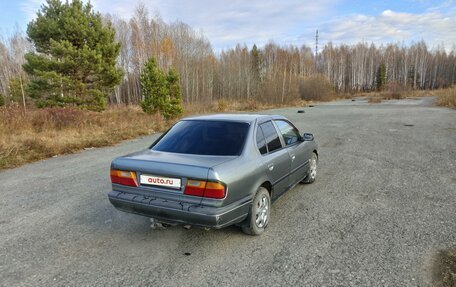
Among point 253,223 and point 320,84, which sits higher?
point 320,84

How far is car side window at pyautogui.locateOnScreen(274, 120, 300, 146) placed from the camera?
458 cm

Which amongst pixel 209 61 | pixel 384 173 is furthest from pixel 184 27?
pixel 384 173

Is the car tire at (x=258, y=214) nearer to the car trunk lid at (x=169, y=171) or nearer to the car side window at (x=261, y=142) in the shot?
the car side window at (x=261, y=142)

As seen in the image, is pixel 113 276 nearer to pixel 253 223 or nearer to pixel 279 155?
pixel 253 223

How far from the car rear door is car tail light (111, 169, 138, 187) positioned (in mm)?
1558

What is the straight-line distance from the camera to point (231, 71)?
1901 inches

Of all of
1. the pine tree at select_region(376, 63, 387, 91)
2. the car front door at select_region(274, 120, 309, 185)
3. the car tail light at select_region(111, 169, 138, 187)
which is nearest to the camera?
the car tail light at select_region(111, 169, 138, 187)

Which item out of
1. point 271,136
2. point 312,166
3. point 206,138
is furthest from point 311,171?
point 206,138

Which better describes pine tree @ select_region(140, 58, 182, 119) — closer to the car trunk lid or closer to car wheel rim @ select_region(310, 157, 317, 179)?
car wheel rim @ select_region(310, 157, 317, 179)

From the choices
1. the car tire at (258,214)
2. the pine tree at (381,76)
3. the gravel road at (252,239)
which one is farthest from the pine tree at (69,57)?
the pine tree at (381,76)

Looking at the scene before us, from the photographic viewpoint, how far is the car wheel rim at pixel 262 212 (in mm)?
3613

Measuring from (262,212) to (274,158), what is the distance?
0.73m

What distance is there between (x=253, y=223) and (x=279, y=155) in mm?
1073

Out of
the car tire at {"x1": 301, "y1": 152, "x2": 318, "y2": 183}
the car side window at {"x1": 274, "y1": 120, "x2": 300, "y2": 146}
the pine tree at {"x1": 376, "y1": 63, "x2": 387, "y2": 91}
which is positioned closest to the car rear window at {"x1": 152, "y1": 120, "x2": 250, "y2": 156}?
the car side window at {"x1": 274, "y1": 120, "x2": 300, "y2": 146}
